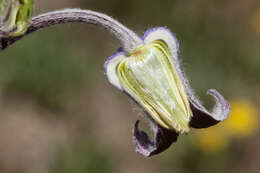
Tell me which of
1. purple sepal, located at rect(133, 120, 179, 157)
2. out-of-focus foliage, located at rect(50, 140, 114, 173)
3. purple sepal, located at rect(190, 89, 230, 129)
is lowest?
out-of-focus foliage, located at rect(50, 140, 114, 173)

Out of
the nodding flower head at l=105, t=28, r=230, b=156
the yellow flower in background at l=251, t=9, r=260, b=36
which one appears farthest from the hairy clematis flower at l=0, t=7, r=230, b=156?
the yellow flower in background at l=251, t=9, r=260, b=36

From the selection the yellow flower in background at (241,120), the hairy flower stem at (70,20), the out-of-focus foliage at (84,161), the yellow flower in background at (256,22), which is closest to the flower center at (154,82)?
the hairy flower stem at (70,20)

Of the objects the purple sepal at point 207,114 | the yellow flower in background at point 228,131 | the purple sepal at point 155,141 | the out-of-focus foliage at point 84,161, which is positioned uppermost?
the purple sepal at point 207,114

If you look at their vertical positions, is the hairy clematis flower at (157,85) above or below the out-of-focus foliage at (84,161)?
above

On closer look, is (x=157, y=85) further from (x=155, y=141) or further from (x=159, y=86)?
(x=155, y=141)

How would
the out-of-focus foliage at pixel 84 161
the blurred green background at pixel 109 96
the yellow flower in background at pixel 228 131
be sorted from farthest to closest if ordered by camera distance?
the blurred green background at pixel 109 96 → the yellow flower in background at pixel 228 131 → the out-of-focus foliage at pixel 84 161

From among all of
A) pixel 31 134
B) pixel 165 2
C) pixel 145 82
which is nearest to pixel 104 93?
pixel 31 134

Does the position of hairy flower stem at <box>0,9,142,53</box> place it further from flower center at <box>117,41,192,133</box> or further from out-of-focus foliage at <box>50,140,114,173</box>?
out-of-focus foliage at <box>50,140,114,173</box>

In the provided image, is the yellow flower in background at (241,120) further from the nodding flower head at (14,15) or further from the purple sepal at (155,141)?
the nodding flower head at (14,15)
